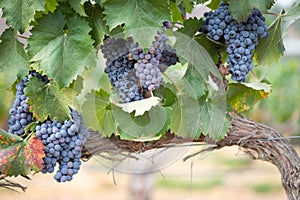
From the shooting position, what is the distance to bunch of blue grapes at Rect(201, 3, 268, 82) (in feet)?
3.56

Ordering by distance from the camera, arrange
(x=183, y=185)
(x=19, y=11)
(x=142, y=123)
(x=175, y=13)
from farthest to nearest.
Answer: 1. (x=183, y=185)
2. (x=175, y=13)
3. (x=142, y=123)
4. (x=19, y=11)

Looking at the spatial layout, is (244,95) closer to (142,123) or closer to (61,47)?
(142,123)

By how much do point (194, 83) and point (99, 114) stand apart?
203 millimetres

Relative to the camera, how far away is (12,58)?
41.4 inches

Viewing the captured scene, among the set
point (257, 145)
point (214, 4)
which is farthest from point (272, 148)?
point (214, 4)

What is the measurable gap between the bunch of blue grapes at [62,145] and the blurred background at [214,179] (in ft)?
12.2

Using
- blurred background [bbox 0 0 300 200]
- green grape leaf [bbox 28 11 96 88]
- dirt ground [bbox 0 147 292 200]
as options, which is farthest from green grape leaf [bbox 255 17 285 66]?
dirt ground [bbox 0 147 292 200]

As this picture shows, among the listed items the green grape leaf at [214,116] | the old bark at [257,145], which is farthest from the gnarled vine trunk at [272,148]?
the green grape leaf at [214,116]

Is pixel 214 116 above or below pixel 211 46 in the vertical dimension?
below

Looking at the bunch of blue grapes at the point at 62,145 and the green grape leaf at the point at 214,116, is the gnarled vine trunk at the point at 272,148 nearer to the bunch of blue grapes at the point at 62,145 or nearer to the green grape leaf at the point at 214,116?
the green grape leaf at the point at 214,116

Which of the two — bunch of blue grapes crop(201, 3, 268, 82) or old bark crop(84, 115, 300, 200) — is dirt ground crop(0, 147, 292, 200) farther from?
bunch of blue grapes crop(201, 3, 268, 82)

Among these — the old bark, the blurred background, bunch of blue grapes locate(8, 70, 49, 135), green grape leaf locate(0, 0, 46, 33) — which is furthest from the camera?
the blurred background

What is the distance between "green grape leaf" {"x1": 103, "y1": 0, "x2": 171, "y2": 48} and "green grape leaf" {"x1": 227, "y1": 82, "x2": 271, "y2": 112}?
290 mm

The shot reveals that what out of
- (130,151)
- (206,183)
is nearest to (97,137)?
(130,151)
